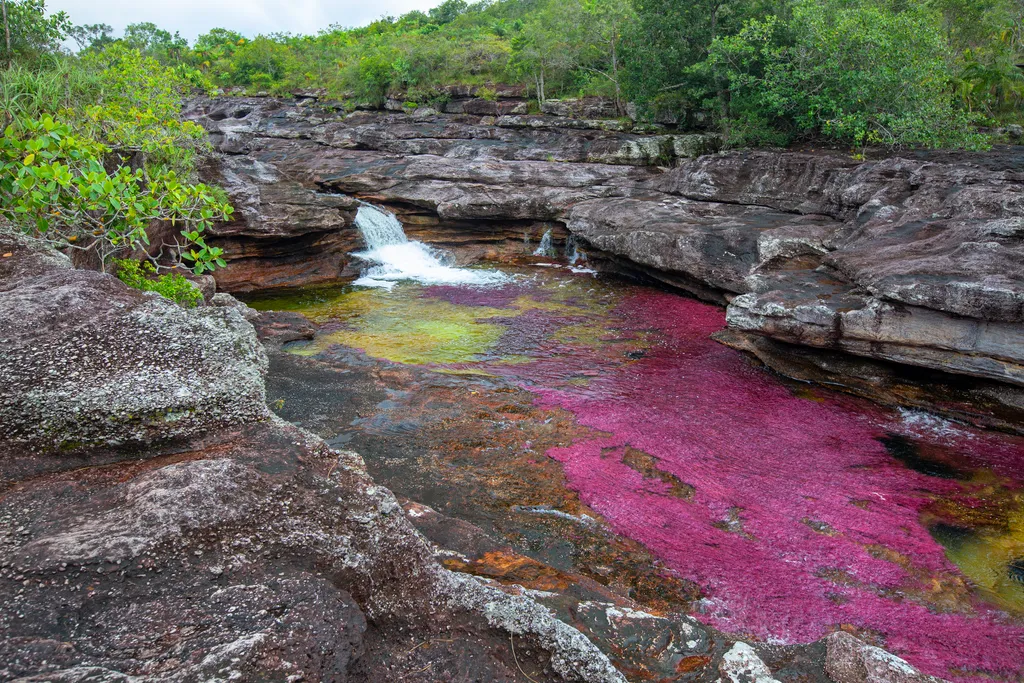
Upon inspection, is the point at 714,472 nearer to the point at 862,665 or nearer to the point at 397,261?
the point at 862,665

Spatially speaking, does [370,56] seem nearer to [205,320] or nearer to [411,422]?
[411,422]

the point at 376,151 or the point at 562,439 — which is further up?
the point at 376,151

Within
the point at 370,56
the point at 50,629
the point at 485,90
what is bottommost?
the point at 50,629

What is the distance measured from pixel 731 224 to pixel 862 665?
12.0 meters

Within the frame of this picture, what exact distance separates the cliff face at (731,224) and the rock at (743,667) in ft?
21.2

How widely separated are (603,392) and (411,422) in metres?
3.13

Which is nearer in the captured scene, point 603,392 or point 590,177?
point 603,392

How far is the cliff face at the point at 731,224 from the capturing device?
9.21 m

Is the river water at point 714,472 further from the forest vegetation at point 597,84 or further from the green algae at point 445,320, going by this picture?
the forest vegetation at point 597,84

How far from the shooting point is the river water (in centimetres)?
588

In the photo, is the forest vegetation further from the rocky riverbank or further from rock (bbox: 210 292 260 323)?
the rocky riverbank

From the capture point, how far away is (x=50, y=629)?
2648 millimetres

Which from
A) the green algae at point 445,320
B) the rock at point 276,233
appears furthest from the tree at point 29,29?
the green algae at point 445,320

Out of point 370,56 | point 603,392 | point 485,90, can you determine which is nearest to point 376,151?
point 485,90
